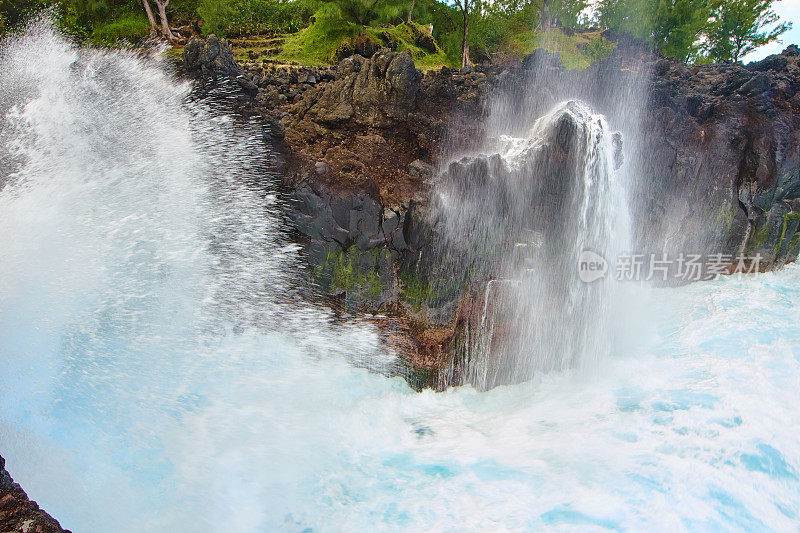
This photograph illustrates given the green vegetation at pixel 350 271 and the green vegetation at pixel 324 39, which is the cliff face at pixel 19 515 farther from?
the green vegetation at pixel 324 39

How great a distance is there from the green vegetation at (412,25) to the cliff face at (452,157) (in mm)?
7631

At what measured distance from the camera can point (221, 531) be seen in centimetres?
708

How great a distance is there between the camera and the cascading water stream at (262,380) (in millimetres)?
7395

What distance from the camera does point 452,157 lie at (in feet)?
41.2

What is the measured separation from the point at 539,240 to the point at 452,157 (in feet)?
10.6

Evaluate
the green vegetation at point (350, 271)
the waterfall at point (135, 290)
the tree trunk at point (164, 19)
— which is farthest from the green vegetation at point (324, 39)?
the green vegetation at point (350, 271)

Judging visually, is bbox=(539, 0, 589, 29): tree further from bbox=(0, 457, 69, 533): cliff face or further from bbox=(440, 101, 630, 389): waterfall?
bbox=(0, 457, 69, 533): cliff face

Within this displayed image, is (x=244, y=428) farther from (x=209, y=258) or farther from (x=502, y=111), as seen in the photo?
(x=502, y=111)

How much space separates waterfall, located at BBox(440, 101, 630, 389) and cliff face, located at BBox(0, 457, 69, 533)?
7830 mm

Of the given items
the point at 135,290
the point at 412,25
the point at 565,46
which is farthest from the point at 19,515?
the point at 565,46

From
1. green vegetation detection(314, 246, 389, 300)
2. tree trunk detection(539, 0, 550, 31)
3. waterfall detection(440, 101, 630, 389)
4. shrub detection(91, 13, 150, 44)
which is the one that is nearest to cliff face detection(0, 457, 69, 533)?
green vegetation detection(314, 246, 389, 300)

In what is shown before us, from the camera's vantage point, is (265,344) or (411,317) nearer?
(265,344)

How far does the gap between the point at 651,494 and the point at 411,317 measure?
5916mm

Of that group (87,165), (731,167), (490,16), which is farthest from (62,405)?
(490,16)
